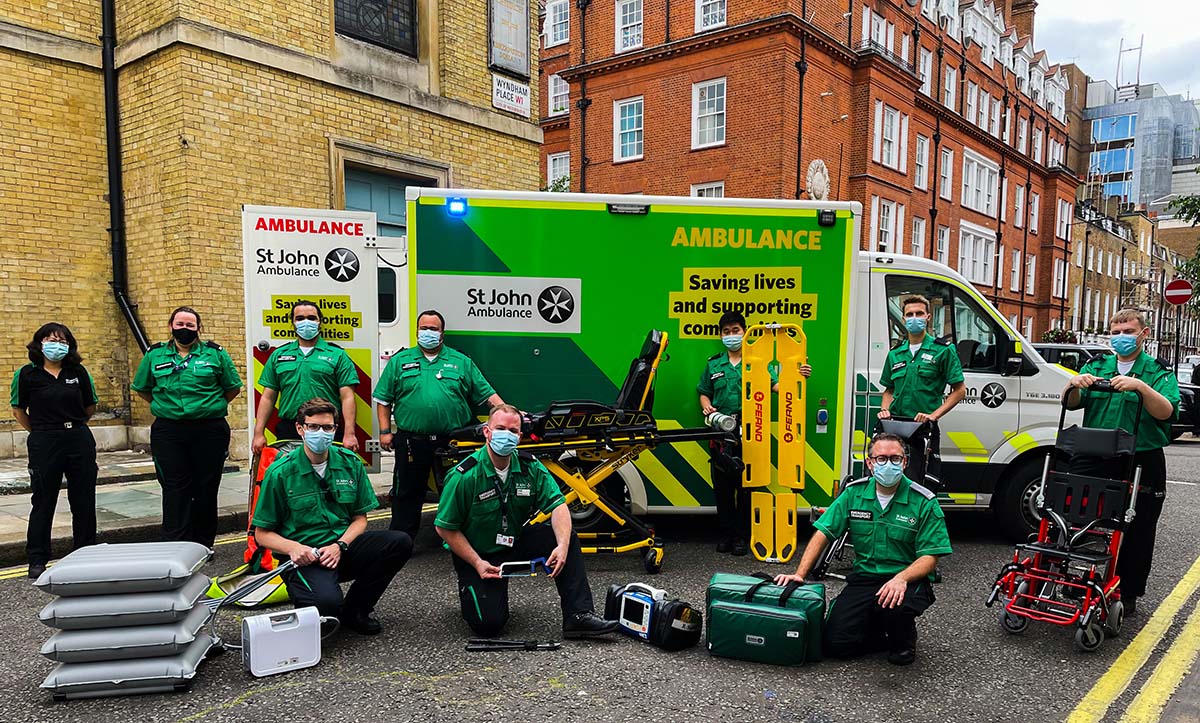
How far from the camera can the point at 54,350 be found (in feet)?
17.0

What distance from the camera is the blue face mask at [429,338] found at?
5.45 m

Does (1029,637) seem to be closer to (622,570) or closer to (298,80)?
(622,570)

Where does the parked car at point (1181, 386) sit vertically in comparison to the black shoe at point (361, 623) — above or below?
above

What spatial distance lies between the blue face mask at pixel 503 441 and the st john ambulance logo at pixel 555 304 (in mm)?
1711

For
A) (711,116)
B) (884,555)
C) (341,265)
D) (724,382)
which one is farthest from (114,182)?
(711,116)

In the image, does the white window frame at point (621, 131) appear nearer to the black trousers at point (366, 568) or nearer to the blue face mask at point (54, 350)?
the blue face mask at point (54, 350)

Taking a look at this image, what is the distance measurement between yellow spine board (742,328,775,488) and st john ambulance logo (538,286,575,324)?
1351 millimetres

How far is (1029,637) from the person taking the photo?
14.3 feet

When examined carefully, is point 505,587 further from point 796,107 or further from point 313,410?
point 796,107

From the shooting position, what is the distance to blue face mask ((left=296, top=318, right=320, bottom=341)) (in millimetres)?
5590

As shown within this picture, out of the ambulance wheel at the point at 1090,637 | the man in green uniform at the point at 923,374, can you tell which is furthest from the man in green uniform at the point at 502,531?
the man in green uniform at the point at 923,374

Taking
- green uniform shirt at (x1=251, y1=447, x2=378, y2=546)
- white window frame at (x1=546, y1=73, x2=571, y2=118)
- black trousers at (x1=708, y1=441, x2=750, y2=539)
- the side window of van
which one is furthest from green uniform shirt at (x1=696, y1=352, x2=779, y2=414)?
white window frame at (x1=546, y1=73, x2=571, y2=118)

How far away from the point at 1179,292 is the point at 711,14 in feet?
45.5

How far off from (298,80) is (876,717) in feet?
30.9
